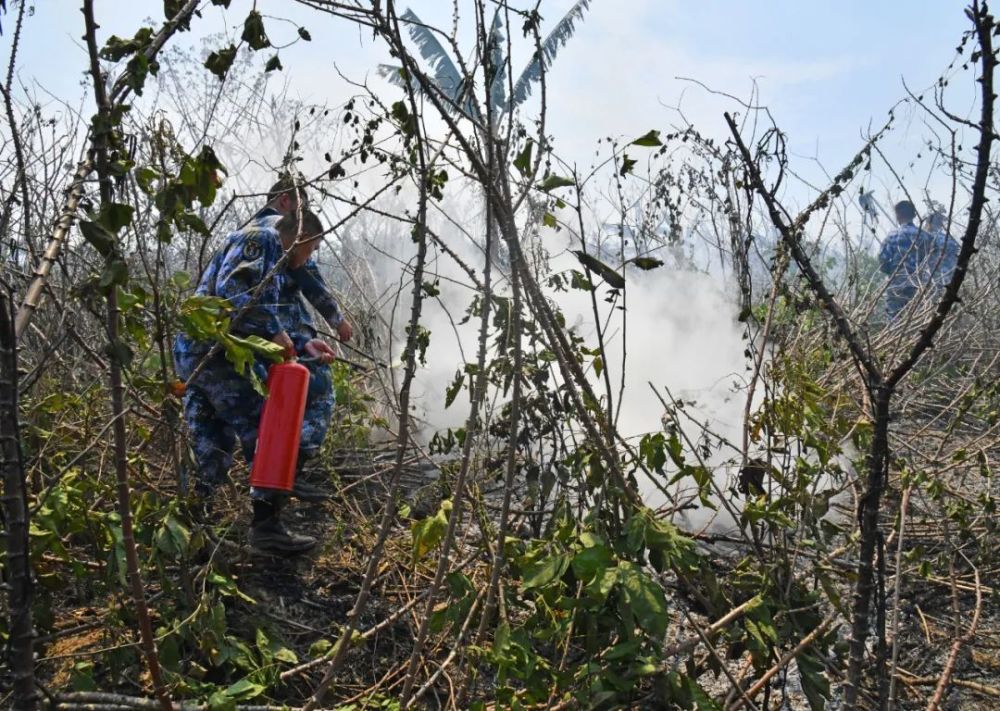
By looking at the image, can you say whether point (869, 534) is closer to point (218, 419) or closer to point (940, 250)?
point (218, 419)

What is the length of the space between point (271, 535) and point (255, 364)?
669 millimetres

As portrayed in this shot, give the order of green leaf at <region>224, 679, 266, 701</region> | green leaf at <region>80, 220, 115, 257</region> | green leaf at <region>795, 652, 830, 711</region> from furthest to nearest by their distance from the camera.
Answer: green leaf at <region>224, 679, 266, 701</region> < green leaf at <region>795, 652, 830, 711</region> < green leaf at <region>80, 220, 115, 257</region>

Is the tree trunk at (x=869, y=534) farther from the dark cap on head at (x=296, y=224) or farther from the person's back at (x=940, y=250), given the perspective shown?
the dark cap on head at (x=296, y=224)

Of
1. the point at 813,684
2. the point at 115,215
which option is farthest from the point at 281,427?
the point at 813,684

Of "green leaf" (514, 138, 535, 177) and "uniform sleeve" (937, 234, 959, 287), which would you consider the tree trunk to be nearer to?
"uniform sleeve" (937, 234, 959, 287)

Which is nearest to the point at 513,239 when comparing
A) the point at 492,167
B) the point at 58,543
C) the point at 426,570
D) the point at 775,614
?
the point at 492,167

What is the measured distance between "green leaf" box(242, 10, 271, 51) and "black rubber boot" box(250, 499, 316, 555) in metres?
2.09

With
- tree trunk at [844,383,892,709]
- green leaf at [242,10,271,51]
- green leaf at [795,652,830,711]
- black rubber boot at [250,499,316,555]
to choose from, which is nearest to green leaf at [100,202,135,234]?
green leaf at [242,10,271,51]

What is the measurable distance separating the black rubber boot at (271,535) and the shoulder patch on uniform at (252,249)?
3.07 feet

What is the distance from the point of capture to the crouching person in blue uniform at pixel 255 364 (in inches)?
137

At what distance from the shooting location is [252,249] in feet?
11.3

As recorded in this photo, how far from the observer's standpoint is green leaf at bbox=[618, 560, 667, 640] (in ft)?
6.87

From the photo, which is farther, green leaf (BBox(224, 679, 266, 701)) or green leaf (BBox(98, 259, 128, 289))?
green leaf (BBox(224, 679, 266, 701))

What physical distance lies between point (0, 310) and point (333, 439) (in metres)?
Result: 3.04
